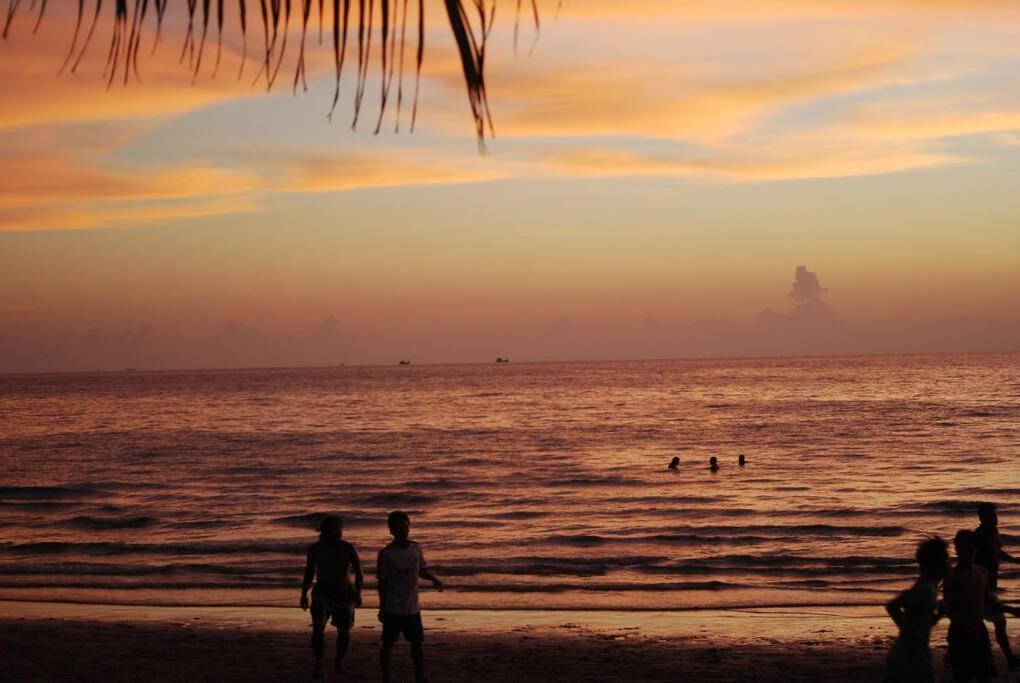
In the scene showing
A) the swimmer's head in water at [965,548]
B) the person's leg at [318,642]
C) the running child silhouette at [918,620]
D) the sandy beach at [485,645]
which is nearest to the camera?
the running child silhouette at [918,620]

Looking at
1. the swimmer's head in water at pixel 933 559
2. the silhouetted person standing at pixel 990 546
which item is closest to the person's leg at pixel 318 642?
the swimmer's head in water at pixel 933 559

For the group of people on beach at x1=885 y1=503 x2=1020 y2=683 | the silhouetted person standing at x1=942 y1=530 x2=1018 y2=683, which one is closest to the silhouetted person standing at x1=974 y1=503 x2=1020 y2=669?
the group of people on beach at x1=885 y1=503 x2=1020 y2=683

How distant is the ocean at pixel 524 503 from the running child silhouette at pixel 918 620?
1016cm

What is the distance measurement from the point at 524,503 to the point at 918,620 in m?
25.9

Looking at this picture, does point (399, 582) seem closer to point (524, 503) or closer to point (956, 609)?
point (956, 609)

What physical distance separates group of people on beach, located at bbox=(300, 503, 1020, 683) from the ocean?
638 cm

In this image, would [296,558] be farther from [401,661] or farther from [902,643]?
[902,643]

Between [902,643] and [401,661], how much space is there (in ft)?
24.2

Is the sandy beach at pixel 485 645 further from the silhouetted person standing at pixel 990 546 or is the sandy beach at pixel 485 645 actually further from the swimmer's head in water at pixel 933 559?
the swimmer's head in water at pixel 933 559

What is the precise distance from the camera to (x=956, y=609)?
8.20 m

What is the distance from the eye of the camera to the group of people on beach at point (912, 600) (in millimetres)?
6641

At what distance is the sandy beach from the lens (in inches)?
468

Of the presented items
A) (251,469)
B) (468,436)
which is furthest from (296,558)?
(468,436)

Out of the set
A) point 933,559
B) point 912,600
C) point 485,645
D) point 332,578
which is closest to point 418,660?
point 332,578
